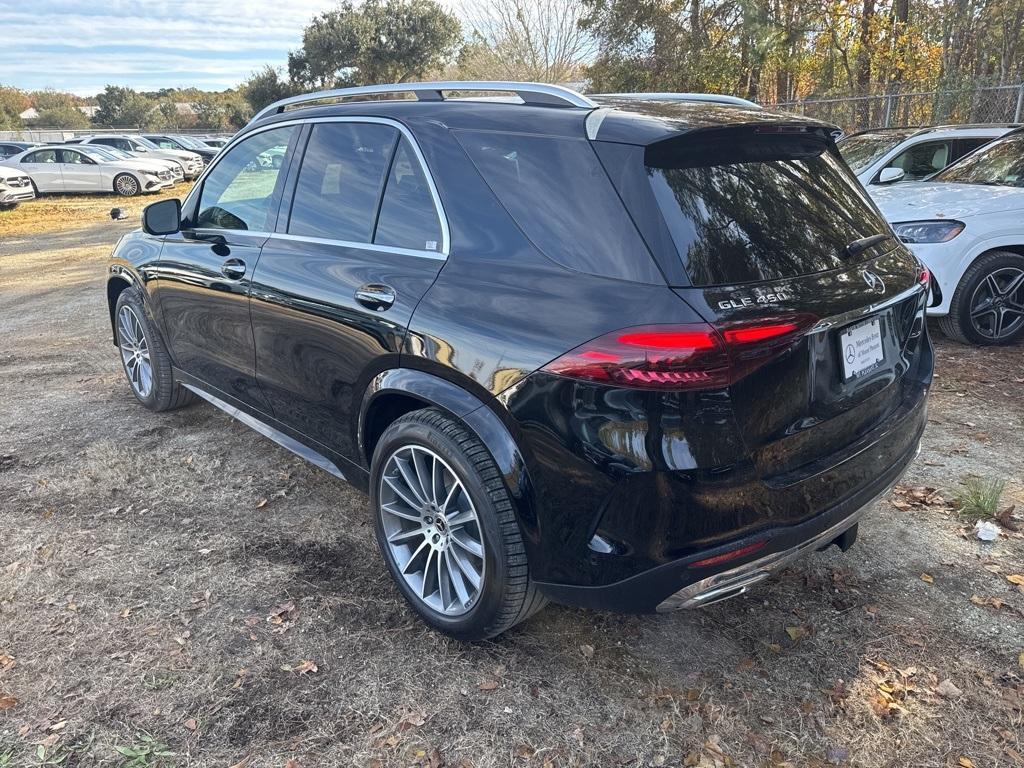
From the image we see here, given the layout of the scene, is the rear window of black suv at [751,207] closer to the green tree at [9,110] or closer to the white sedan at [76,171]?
the white sedan at [76,171]

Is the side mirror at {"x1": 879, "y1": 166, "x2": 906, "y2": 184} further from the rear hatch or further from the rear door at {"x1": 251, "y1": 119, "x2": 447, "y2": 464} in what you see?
the rear door at {"x1": 251, "y1": 119, "x2": 447, "y2": 464}

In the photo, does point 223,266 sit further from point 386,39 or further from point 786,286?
point 386,39

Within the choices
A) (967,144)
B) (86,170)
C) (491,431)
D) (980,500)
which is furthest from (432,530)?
(86,170)

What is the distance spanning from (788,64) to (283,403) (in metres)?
18.3

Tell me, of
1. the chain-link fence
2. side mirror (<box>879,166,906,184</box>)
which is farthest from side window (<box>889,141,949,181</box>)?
the chain-link fence

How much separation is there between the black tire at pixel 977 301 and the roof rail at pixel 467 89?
4.28 m

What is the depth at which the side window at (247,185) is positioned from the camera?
3609mm

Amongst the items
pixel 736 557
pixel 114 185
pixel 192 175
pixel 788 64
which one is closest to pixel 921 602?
pixel 736 557

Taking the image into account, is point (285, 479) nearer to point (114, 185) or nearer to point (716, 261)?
point (716, 261)

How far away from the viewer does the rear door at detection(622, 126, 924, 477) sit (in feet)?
6.95

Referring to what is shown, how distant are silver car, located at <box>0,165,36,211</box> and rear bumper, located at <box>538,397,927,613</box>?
21.7 meters

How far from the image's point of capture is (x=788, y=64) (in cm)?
1816

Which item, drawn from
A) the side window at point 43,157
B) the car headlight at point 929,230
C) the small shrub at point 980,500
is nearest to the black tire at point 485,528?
the small shrub at point 980,500

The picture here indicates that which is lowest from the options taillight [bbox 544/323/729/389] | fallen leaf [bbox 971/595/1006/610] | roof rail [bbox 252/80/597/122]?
fallen leaf [bbox 971/595/1006/610]
